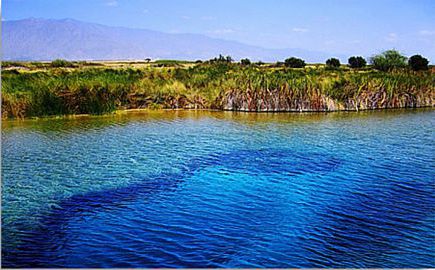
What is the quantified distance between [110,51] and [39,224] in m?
112

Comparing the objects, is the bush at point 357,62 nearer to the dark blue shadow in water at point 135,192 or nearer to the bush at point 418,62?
the bush at point 418,62

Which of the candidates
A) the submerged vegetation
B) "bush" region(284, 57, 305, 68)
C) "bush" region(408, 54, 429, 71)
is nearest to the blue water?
the submerged vegetation

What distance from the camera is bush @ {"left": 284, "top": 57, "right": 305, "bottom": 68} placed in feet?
104

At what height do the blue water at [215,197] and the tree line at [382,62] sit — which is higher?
the tree line at [382,62]

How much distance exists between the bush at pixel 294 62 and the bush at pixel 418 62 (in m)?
6.92

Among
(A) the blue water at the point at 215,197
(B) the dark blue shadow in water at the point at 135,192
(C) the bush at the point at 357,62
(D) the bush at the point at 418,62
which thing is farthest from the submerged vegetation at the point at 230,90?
(C) the bush at the point at 357,62

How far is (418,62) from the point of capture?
1041 inches

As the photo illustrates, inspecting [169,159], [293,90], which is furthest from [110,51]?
[169,159]

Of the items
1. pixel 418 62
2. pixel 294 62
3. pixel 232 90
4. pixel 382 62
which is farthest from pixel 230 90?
pixel 382 62

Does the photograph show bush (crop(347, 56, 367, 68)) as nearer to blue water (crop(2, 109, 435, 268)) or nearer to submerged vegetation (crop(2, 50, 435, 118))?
submerged vegetation (crop(2, 50, 435, 118))

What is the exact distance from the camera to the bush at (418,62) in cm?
2612

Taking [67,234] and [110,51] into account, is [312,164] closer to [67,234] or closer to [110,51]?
[67,234]

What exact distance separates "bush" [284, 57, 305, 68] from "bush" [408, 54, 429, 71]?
6.92m

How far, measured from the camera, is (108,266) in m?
5.59
